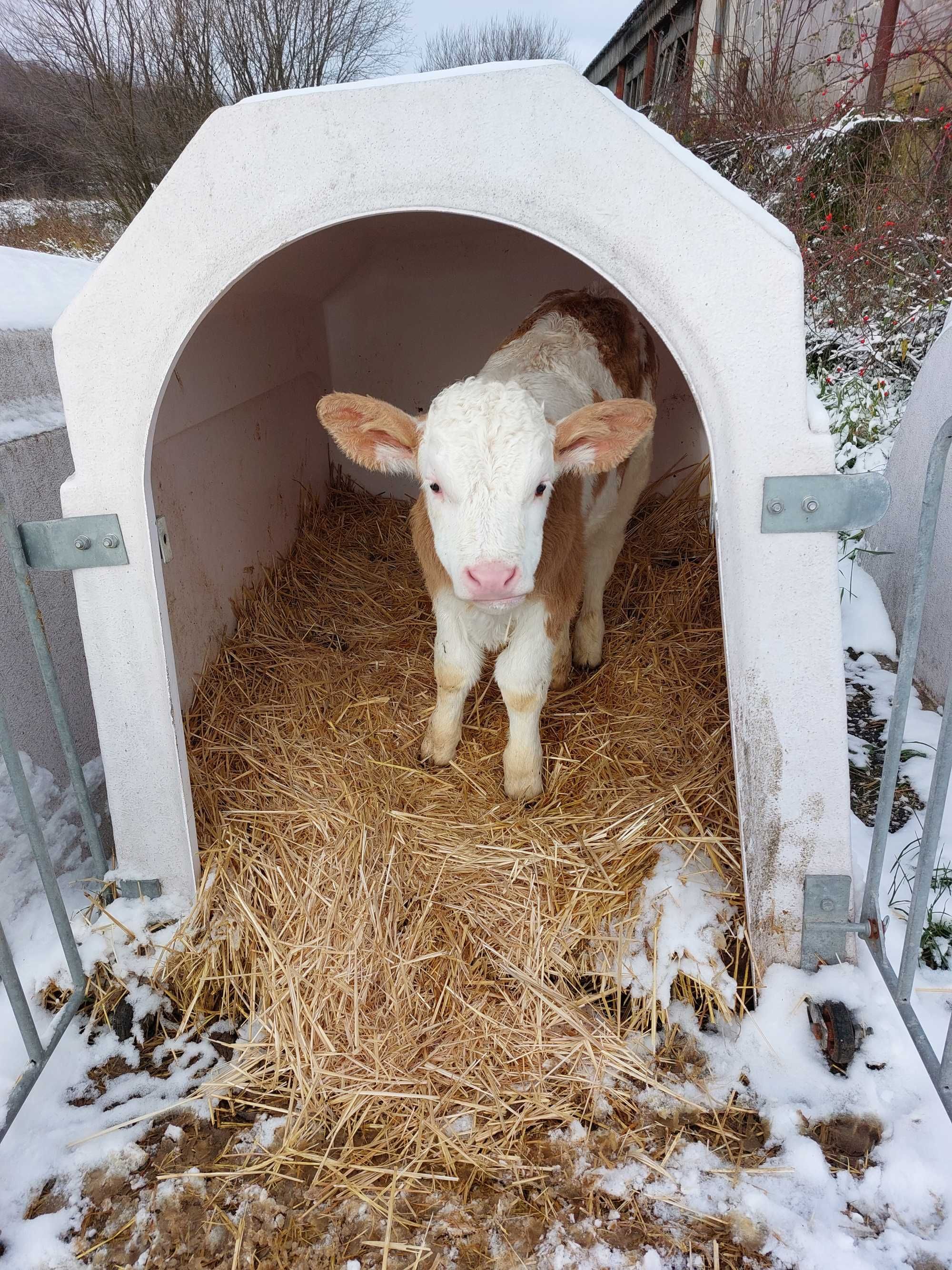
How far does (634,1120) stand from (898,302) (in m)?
5.66

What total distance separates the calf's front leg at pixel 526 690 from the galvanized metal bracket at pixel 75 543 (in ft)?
4.02

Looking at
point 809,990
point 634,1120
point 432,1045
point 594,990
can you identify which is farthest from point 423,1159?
point 809,990

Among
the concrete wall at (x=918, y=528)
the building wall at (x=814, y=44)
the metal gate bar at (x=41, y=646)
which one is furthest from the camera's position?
the building wall at (x=814, y=44)

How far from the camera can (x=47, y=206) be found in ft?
37.6

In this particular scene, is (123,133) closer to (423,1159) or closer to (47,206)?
(47,206)

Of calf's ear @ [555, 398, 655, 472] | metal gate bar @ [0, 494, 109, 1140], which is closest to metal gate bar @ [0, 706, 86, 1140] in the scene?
metal gate bar @ [0, 494, 109, 1140]

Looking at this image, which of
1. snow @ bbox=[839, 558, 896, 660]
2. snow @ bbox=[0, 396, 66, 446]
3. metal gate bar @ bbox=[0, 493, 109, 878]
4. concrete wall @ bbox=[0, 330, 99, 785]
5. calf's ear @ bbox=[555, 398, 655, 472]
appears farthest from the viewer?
snow @ bbox=[839, 558, 896, 660]

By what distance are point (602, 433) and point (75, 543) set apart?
147cm

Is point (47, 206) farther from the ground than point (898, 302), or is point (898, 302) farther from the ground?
point (47, 206)

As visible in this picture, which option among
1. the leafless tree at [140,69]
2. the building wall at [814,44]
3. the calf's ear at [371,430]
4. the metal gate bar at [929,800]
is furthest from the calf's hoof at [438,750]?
the leafless tree at [140,69]

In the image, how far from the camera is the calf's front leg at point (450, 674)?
279 centimetres

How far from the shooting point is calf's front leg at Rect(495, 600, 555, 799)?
9.08 feet

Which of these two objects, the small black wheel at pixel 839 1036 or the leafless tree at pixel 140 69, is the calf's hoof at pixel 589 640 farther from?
the leafless tree at pixel 140 69

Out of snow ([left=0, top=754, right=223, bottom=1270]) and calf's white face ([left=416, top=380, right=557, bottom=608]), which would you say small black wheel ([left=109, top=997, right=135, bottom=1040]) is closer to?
snow ([left=0, top=754, right=223, bottom=1270])
